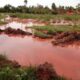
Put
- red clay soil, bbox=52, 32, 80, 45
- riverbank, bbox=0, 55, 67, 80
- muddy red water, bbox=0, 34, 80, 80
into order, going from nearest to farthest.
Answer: riverbank, bbox=0, 55, 67, 80
muddy red water, bbox=0, 34, 80, 80
red clay soil, bbox=52, 32, 80, 45

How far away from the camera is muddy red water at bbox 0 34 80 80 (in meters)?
10.7

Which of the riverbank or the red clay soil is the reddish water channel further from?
the riverbank

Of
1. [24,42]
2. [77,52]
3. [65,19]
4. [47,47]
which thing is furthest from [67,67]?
[65,19]

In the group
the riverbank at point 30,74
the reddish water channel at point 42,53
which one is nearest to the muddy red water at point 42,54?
the reddish water channel at point 42,53

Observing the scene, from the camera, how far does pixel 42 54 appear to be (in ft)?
43.3

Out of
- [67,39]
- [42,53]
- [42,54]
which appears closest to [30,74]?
[42,54]

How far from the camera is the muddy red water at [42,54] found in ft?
35.2

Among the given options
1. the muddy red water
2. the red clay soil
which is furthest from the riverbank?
the red clay soil

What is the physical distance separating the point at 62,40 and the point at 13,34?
18.8ft

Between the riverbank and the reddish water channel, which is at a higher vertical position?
the riverbank

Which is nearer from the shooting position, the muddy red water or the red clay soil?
the muddy red water

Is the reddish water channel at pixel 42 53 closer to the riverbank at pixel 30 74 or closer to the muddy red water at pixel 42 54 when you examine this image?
the muddy red water at pixel 42 54

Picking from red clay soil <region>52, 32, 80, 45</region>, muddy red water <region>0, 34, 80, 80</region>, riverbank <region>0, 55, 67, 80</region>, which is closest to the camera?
riverbank <region>0, 55, 67, 80</region>

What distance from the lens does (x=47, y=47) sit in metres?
15.0
